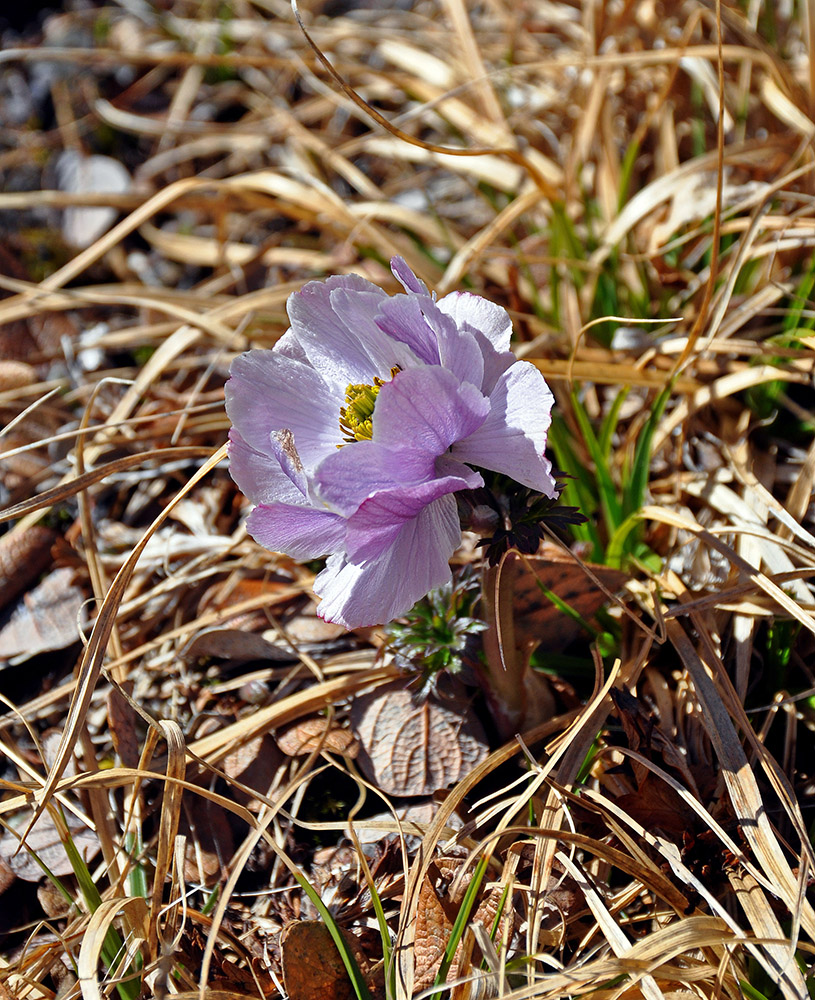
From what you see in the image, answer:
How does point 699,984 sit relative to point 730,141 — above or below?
below

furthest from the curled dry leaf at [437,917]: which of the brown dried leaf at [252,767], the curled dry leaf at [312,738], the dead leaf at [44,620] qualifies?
the dead leaf at [44,620]

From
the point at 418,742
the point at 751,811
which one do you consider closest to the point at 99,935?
the point at 418,742

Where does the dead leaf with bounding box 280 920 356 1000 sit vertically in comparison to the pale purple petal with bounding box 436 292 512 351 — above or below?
below

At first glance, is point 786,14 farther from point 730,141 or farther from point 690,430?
point 690,430

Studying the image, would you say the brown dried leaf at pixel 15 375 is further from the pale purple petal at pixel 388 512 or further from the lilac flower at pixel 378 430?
the pale purple petal at pixel 388 512

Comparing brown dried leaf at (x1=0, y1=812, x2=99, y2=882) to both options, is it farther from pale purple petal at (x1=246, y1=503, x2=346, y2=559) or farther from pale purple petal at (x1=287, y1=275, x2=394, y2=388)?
pale purple petal at (x1=287, y1=275, x2=394, y2=388)

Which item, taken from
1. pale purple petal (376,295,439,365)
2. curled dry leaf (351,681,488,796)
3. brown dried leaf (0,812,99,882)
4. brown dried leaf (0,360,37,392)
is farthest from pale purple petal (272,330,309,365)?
brown dried leaf (0,360,37,392)

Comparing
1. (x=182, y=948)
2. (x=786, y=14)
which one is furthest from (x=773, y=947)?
(x=786, y=14)
